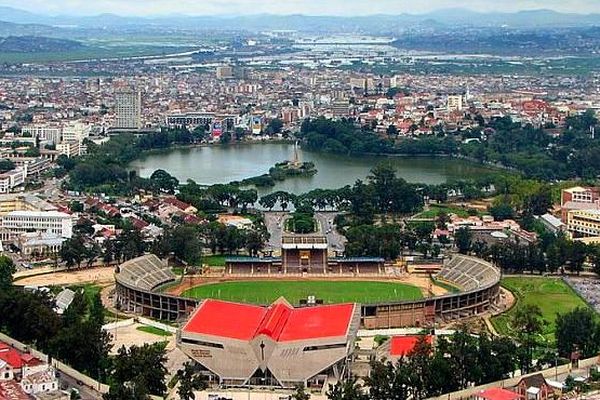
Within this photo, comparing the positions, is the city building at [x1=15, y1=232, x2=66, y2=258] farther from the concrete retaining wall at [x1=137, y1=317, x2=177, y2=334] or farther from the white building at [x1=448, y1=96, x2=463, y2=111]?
the white building at [x1=448, y1=96, x2=463, y2=111]

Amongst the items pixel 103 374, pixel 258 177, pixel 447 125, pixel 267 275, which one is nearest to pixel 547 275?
pixel 267 275

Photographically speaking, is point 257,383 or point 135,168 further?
point 135,168

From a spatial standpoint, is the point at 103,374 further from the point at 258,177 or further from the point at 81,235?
the point at 258,177

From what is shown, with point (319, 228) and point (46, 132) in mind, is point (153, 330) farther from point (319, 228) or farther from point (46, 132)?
point (46, 132)

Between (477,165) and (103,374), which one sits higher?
(103,374)

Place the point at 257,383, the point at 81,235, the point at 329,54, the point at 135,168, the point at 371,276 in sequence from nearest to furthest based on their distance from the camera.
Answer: the point at 257,383 → the point at 371,276 → the point at 81,235 → the point at 135,168 → the point at 329,54

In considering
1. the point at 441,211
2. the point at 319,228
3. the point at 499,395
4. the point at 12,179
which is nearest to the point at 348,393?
the point at 499,395
